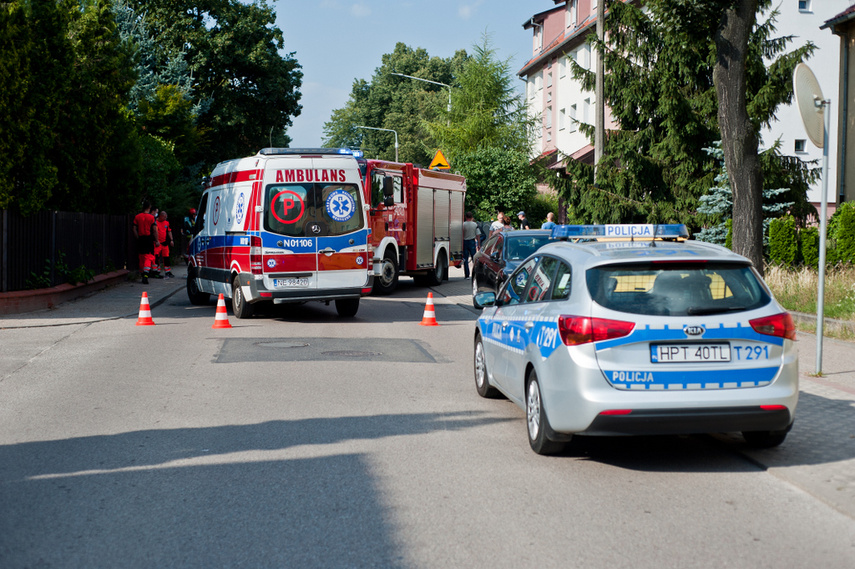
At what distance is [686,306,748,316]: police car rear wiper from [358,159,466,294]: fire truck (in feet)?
47.1

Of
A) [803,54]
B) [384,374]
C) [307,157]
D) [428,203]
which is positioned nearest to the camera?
[384,374]

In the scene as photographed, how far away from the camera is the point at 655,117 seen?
24.2 m

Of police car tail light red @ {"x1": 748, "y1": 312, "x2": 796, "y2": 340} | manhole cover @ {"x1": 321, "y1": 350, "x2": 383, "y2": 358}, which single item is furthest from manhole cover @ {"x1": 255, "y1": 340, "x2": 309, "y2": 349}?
police car tail light red @ {"x1": 748, "y1": 312, "x2": 796, "y2": 340}

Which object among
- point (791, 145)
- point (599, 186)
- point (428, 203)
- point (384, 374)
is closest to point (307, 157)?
point (384, 374)

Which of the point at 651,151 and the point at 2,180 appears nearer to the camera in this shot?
the point at 2,180

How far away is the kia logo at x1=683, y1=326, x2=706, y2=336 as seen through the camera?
5.86 meters

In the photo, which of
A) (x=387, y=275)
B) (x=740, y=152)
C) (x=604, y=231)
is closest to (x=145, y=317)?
(x=387, y=275)

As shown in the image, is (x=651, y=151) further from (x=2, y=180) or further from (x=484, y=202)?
(x=2, y=180)

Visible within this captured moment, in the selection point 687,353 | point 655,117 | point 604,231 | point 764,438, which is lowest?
point 764,438

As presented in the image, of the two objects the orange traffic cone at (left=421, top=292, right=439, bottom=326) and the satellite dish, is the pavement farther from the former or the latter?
the orange traffic cone at (left=421, top=292, right=439, bottom=326)

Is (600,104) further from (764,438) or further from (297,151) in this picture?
(764,438)

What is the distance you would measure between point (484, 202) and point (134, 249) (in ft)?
44.8

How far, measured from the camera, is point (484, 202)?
115ft

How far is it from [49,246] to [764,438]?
15.1 m
